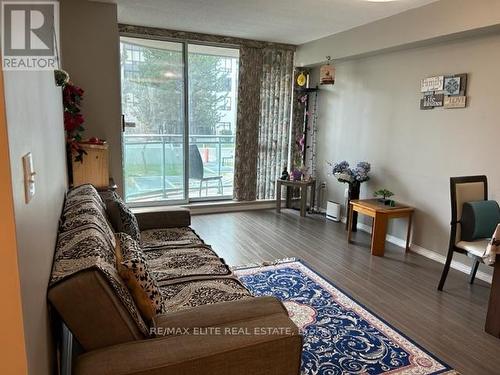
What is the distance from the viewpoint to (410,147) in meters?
4.11

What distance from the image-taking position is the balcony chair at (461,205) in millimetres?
2900

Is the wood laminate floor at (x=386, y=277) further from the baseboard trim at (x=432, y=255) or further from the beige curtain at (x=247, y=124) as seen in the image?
the beige curtain at (x=247, y=124)

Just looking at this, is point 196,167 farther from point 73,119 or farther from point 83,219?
point 83,219

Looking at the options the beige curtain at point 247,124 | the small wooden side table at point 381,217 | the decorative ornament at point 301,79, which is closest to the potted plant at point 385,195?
the small wooden side table at point 381,217

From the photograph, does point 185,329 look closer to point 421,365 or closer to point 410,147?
point 421,365

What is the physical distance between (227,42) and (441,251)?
382 centimetres

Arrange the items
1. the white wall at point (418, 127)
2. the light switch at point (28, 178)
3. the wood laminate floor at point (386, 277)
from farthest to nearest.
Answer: the white wall at point (418, 127) < the wood laminate floor at point (386, 277) < the light switch at point (28, 178)

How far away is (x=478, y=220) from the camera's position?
117 inches

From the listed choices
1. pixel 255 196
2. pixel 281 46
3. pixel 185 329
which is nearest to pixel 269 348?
pixel 185 329

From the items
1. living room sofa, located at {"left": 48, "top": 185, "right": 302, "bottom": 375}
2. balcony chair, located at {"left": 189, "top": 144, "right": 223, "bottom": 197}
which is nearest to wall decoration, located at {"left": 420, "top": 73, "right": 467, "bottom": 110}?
living room sofa, located at {"left": 48, "top": 185, "right": 302, "bottom": 375}

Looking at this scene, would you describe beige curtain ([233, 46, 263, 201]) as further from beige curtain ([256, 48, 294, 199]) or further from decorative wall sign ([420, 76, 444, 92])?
decorative wall sign ([420, 76, 444, 92])

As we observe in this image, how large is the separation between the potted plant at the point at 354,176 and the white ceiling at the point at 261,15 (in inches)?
65.8

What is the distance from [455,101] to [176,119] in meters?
3.52

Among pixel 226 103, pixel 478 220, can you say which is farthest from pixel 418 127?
pixel 226 103
